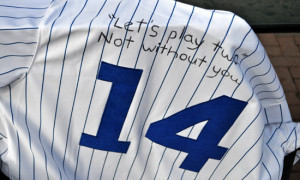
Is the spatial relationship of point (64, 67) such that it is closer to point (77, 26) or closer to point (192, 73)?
point (77, 26)

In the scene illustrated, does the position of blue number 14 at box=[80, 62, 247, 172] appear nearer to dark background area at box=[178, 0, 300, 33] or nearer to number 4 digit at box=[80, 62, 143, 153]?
number 4 digit at box=[80, 62, 143, 153]

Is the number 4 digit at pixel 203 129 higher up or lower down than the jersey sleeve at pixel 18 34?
lower down

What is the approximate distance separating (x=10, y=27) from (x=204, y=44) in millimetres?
441

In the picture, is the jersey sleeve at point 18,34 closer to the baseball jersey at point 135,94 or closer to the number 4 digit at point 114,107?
the baseball jersey at point 135,94

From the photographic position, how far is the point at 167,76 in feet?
3.25

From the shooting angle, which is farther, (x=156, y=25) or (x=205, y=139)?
(x=205, y=139)

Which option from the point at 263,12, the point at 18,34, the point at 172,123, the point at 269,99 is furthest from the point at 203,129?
the point at 18,34

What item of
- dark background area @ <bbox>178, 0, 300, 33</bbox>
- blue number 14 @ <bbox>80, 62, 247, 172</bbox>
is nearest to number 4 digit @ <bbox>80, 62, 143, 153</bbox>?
blue number 14 @ <bbox>80, 62, 247, 172</bbox>

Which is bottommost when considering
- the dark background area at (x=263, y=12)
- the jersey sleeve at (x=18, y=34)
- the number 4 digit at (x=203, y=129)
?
the number 4 digit at (x=203, y=129)

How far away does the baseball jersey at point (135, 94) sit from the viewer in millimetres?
923

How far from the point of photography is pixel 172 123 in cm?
109

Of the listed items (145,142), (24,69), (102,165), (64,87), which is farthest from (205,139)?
(24,69)

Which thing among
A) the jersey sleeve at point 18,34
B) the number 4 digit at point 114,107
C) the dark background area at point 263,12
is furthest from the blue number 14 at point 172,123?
the dark background area at point 263,12

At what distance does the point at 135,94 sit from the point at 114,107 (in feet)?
0.23
